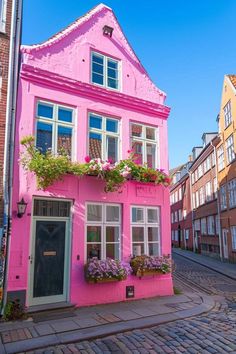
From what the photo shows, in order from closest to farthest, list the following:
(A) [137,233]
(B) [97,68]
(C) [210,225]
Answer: (A) [137,233] → (B) [97,68] → (C) [210,225]

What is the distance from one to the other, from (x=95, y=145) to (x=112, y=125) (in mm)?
1067

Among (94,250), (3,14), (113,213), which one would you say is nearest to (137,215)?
(113,213)

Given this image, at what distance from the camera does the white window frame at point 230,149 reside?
1997cm

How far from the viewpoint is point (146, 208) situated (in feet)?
32.6

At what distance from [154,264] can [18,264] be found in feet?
13.7

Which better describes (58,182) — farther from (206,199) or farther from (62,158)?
(206,199)

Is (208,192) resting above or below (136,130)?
below

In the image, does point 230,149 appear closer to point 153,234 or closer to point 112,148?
point 153,234

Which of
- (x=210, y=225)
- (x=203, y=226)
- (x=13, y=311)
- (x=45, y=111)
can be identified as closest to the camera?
(x=13, y=311)

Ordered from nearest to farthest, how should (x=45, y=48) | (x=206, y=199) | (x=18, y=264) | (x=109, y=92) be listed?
(x=18, y=264), (x=45, y=48), (x=109, y=92), (x=206, y=199)

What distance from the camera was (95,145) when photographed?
934cm

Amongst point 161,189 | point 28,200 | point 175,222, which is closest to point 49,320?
point 28,200

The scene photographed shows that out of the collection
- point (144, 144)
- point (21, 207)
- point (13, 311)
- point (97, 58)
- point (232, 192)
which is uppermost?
point (97, 58)

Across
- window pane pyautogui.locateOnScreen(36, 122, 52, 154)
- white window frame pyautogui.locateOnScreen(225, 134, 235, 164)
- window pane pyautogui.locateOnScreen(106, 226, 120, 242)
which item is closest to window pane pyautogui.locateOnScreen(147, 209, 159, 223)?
window pane pyautogui.locateOnScreen(106, 226, 120, 242)
